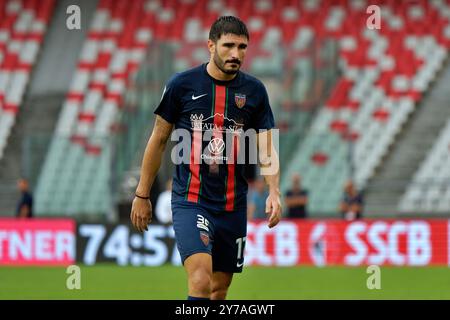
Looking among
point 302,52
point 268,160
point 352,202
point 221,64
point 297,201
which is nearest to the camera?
point 221,64

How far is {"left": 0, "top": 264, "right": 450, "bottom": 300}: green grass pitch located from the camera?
43.1ft

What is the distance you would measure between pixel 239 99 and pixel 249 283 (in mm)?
7554

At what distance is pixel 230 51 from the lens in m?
7.71

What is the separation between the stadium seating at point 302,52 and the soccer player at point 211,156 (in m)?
15.2

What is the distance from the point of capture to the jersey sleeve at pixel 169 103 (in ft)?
25.9

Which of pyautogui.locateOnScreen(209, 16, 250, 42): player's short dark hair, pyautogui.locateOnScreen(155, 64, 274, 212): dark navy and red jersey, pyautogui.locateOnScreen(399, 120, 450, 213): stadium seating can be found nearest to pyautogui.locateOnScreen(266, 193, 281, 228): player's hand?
pyautogui.locateOnScreen(155, 64, 274, 212): dark navy and red jersey

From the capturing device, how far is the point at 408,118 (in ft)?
84.3

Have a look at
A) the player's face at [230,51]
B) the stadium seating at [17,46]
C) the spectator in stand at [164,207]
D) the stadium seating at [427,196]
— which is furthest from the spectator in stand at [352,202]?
the player's face at [230,51]

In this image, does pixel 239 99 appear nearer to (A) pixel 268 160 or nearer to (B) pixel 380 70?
(A) pixel 268 160

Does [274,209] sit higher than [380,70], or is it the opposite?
[380,70]

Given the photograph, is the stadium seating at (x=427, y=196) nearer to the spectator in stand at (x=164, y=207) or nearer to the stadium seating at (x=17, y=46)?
the spectator in stand at (x=164, y=207)

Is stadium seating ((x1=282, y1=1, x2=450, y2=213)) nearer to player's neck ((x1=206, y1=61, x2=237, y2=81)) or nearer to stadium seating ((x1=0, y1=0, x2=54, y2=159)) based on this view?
stadium seating ((x1=0, y1=0, x2=54, y2=159))

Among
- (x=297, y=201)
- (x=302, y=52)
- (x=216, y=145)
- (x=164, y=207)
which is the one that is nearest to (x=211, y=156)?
(x=216, y=145)
